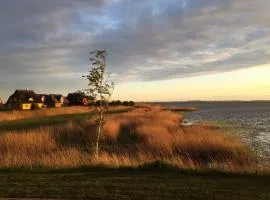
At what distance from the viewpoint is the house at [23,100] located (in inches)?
4075

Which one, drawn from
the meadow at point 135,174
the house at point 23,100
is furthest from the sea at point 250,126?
the house at point 23,100

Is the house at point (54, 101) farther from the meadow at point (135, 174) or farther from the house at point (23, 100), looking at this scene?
the meadow at point (135, 174)

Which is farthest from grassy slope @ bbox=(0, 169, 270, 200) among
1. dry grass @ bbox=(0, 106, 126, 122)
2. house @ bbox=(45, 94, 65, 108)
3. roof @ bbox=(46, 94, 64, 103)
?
roof @ bbox=(46, 94, 64, 103)

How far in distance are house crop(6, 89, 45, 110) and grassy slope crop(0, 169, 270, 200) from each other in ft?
301

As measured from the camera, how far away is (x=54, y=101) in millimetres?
116625

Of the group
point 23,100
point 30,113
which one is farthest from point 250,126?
point 23,100

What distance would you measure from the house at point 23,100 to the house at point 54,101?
5085 millimetres

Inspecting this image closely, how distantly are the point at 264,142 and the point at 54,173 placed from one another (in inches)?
852

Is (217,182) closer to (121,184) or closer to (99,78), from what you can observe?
A: (121,184)

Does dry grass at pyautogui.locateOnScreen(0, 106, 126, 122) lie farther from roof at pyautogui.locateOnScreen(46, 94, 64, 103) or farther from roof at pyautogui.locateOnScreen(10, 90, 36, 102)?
roof at pyautogui.locateOnScreen(46, 94, 64, 103)

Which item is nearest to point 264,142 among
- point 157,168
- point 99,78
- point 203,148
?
point 203,148

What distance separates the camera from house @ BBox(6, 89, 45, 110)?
340 ft

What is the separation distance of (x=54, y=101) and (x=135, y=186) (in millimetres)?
108616

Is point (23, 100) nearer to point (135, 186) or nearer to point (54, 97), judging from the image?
point (54, 97)
